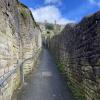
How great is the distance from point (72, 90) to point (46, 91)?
1.08 m

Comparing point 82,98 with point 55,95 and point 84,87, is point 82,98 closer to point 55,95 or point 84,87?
point 84,87

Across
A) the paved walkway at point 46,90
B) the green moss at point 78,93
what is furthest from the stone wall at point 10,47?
the green moss at point 78,93

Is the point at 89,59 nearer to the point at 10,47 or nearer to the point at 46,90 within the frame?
the point at 10,47

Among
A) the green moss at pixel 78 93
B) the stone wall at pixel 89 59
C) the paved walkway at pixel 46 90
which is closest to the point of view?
the stone wall at pixel 89 59

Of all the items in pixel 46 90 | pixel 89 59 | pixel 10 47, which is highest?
pixel 10 47

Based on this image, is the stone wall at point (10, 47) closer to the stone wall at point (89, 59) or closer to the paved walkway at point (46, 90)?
the paved walkway at point (46, 90)

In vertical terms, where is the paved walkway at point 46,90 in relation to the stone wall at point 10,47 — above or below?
below

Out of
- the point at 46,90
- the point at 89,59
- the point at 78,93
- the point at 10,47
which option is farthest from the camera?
the point at 46,90

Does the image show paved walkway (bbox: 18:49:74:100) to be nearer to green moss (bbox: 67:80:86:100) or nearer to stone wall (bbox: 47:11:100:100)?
green moss (bbox: 67:80:86:100)

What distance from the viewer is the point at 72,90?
8305mm

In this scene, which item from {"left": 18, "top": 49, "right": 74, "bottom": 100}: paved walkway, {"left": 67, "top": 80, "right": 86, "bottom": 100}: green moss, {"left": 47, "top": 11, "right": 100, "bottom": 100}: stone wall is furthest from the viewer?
{"left": 18, "top": 49, "right": 74, "bottom": 100}: paved walkway

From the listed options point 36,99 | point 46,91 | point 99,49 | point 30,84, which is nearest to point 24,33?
point 30,84

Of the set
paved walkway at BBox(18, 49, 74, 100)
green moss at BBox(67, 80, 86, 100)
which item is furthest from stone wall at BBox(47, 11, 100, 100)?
paved walkway at BBox(18, 49, 74, 100)

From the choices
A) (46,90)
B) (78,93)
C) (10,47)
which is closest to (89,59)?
(78,93)
